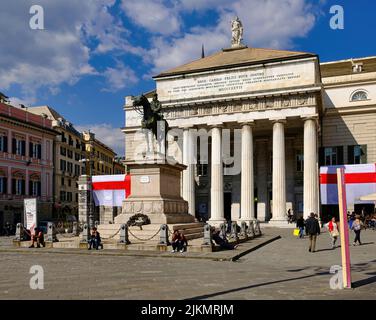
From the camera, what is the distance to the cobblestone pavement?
971cm

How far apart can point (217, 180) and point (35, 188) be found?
24.6 m

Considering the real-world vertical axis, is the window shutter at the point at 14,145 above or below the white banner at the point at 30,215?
above

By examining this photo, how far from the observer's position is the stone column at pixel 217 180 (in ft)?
149

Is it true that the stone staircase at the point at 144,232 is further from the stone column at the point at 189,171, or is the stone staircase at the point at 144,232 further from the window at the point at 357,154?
the window at the point at 357,154

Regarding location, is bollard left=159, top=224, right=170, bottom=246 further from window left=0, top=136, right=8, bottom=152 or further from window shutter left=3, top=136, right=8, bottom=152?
window shutter left=3, top=136, right=8, bottom=152

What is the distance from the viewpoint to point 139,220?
71.6 ft

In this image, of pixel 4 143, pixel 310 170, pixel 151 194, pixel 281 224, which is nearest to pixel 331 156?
pixel 310 170

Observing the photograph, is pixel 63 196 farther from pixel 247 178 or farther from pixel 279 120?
pixel 279 120

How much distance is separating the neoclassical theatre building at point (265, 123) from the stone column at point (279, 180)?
0.09m

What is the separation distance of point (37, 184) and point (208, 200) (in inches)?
856

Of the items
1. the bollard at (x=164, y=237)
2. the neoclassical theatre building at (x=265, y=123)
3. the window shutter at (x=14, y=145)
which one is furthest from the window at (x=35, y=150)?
the bollard at (x=164, y=237)

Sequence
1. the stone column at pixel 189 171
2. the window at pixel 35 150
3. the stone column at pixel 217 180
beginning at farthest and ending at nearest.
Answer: the window at pixel 35 150
the stone column at pixel 189 171
the stone column at pixel 217 180

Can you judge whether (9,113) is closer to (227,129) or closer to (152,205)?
(227,129)
